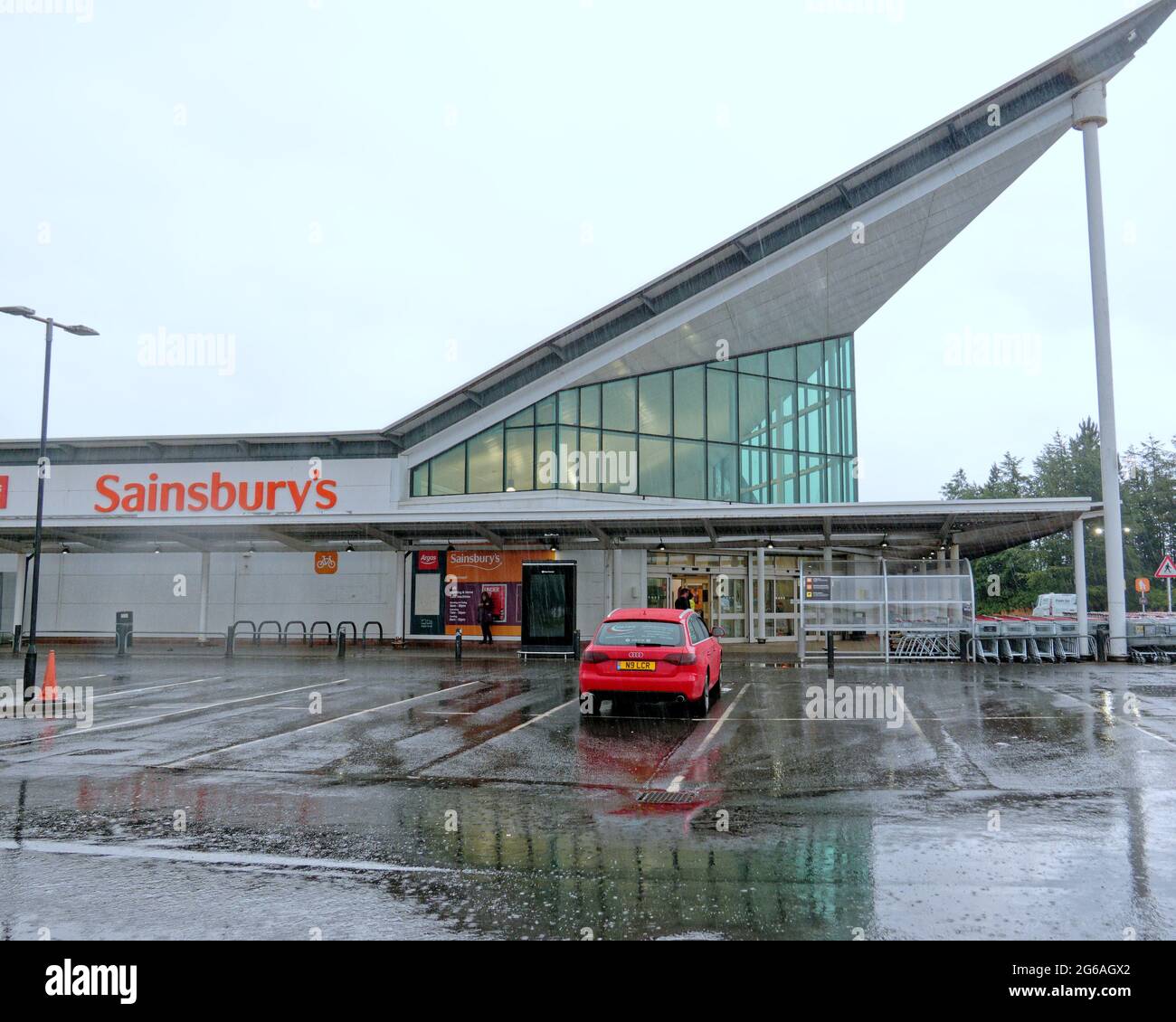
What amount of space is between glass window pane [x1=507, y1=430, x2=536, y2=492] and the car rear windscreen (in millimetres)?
16787

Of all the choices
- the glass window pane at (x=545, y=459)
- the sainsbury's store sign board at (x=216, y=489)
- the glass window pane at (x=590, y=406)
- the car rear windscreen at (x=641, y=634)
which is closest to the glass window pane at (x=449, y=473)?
the sainsbury's store sign board at (x=216, y=489)

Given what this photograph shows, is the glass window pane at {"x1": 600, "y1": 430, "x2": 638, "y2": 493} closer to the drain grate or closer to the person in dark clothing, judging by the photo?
the person in dark clothing

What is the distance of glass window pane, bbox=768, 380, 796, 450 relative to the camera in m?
33.2

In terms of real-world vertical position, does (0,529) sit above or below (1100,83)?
below

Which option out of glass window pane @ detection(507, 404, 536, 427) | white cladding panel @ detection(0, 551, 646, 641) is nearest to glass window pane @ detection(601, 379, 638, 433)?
glass window pane @ detection(507, 404, 536, 427)

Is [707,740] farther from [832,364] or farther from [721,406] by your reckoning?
[832,364]
